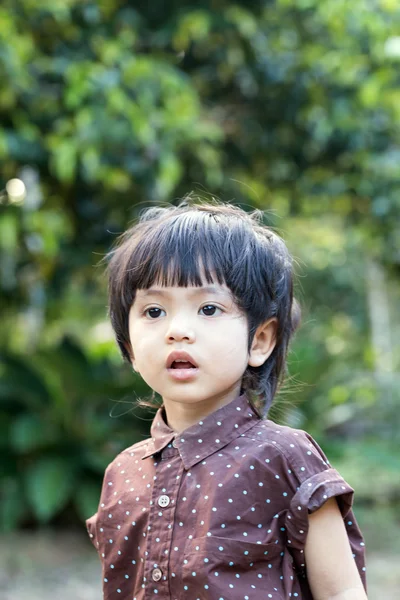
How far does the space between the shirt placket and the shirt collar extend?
3 centimetres

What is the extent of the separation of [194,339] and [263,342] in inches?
7.4

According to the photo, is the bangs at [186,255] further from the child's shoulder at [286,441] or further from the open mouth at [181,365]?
the child's shoulder at [286,441]

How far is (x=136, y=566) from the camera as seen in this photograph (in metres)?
1.47

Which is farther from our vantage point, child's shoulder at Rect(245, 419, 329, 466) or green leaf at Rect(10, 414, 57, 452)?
green leaf at Rect(10, 414, 57, 452)

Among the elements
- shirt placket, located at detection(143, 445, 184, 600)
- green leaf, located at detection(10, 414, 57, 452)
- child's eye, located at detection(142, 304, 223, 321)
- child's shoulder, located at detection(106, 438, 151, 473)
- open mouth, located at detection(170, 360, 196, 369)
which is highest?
child's eye, located at detection(142, 304, 223, 321)

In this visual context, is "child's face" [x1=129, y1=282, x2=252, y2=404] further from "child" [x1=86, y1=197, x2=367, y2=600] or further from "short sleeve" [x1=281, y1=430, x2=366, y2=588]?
"short sleeve" [x1=281, y1=430, x2=366, y2=588]

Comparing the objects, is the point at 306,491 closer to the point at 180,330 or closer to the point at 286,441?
the point at 286,441

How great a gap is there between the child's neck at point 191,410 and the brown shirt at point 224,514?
0.09 ft

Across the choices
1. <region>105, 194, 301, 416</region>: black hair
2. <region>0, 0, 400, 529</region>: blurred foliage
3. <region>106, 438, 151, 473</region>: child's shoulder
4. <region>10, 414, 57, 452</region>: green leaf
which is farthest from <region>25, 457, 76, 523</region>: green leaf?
<region>105, 194, 301, 416</region>: black hair

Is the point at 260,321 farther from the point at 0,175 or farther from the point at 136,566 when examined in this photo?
the point at 0,175

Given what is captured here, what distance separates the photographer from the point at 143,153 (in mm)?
4012

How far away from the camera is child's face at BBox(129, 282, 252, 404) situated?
1414 mm

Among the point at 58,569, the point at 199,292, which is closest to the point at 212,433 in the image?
the point at 199,292

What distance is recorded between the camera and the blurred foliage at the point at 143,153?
3902 millimetres
